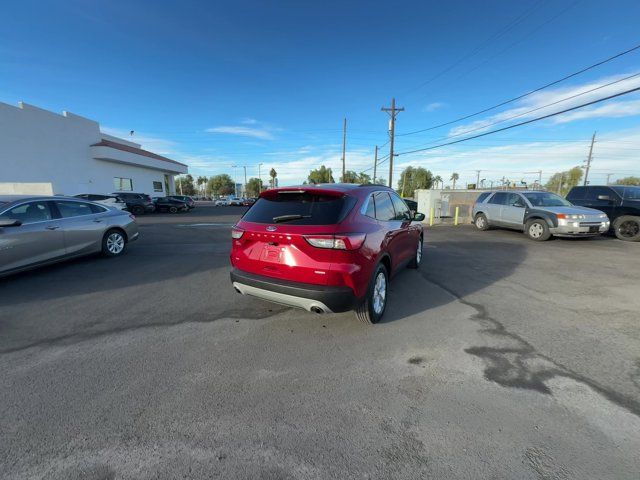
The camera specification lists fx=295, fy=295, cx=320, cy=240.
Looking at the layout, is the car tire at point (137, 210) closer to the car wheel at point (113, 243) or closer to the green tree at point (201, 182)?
the car wheel at point (113, 243)

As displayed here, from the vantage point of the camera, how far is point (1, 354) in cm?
298

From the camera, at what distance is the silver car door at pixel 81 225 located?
5965mm

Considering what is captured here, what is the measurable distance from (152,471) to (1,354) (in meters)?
2.53

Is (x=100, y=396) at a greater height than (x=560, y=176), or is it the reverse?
(x=560, y=176)

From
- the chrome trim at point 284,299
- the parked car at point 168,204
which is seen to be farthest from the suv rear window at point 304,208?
the parked car at point 168,204

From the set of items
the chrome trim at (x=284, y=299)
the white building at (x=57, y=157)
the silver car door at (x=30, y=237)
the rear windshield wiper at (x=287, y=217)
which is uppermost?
the white building at (x=57, y=157)

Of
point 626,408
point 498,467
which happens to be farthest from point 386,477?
point 626,408

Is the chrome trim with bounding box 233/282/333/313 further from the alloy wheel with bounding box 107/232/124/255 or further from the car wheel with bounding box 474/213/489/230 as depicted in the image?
the car wheel with bounding box 474/213/489/230

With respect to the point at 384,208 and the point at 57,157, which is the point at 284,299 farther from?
the point at 57,157

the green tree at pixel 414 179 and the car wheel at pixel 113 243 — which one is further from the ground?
the green tree at pixel 414 179

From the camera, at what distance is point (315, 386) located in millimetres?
2572

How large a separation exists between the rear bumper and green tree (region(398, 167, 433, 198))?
288ft

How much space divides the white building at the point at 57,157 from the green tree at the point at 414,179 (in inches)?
2862

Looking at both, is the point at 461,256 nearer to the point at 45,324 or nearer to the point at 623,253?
the point at 623,253
